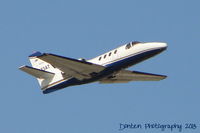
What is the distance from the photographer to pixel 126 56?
44.9 metres

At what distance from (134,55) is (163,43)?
2.57 meters

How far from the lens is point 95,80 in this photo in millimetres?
46125

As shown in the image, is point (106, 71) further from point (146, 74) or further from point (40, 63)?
point (40, 63)

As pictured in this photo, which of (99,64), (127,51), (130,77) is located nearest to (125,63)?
(127,51)

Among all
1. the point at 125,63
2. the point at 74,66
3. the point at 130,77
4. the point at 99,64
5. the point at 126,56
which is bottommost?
the point at 130,77

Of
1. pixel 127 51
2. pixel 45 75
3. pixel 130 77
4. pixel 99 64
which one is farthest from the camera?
pixel 130 77

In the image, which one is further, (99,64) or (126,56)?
(99,64)

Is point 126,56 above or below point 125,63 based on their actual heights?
above

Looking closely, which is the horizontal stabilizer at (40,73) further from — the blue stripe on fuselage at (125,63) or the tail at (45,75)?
the blue stripe on fuselage at (125,63)

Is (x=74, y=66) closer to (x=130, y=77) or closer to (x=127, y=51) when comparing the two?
(x=127, y=51)

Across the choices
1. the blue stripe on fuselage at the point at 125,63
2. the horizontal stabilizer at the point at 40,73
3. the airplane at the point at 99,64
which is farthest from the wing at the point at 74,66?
the horizontal stabilizer at the point at 40,73

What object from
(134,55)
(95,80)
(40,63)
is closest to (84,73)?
(95,80)

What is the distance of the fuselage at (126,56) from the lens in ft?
146

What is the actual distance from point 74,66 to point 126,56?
14.2 ft
